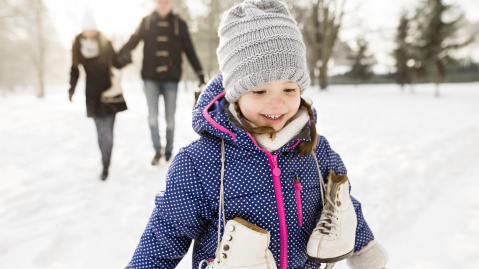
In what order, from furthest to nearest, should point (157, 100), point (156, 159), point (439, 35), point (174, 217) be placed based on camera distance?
point (439, 35) < point (156, 159) < point (157, 100) < point (174, 217)

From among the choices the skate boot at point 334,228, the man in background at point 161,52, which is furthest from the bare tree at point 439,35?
the skate boot at point 334,228

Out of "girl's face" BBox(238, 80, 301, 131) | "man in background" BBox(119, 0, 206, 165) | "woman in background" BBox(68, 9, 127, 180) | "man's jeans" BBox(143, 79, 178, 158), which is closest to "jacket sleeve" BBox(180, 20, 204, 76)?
"man in background" BBox(119, 0, 206, 165)

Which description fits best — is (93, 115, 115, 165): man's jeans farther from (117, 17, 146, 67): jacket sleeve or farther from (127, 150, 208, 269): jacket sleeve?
(127, 150, 208, 269): jacket sleeve

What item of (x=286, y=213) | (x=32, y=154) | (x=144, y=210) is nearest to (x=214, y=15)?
(x=32, y=154)

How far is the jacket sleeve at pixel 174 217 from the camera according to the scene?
47.3 inches

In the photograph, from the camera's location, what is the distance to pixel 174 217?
1.20 m

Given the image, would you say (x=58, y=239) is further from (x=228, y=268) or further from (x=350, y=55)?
(x=350, y=55)

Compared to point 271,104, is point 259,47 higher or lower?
higher

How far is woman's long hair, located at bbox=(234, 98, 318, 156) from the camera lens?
1209 millimetres

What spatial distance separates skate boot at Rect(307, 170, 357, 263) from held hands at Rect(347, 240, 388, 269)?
0.56ft

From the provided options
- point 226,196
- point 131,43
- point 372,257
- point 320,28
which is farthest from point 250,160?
point 320,28

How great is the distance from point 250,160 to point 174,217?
37 cm

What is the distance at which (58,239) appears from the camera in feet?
8.07

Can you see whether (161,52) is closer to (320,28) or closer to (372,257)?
(372,257)
